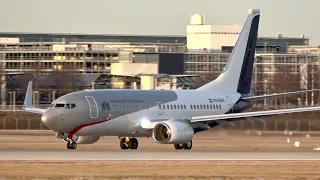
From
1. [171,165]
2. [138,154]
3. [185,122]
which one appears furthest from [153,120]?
[171,165]

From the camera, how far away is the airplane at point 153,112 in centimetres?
6706

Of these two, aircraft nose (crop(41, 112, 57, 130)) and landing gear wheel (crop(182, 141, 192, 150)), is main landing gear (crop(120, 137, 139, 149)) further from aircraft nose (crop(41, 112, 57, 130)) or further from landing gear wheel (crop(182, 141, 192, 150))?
aircraft nose (crop(41, 112, 57, 130))

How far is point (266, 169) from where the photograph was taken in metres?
49.0

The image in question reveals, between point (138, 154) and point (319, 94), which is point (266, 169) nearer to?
point (138, 154)

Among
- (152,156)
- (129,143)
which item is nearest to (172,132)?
(129,143)

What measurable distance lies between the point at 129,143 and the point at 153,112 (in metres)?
2.69

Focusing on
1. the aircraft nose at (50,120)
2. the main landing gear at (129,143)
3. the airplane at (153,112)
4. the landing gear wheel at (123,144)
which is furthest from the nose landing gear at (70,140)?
the main landing gear at (129,143)

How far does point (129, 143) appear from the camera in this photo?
69.8 m

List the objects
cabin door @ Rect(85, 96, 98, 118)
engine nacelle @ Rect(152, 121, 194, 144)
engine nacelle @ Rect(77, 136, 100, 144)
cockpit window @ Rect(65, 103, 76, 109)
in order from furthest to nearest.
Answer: engine nacelle @ Rect(77, 136, 100, 144), engine nacelle @ Rect(152, 121, 194, 144), cabin door @ Rect(85, 96, 98, 118), cockpit window @ Rect(65, 103, 76, 109)

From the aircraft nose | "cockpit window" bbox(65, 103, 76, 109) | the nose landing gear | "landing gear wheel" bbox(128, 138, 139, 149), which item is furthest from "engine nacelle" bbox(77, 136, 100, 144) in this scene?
the aircraft nose

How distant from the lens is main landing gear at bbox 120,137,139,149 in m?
69.6

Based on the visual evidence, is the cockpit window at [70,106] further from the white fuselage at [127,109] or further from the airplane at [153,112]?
the white fuselage at [127,109]

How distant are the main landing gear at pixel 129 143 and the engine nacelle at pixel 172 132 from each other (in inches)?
55.7

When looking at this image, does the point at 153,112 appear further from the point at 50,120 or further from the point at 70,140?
the point at 50,120
